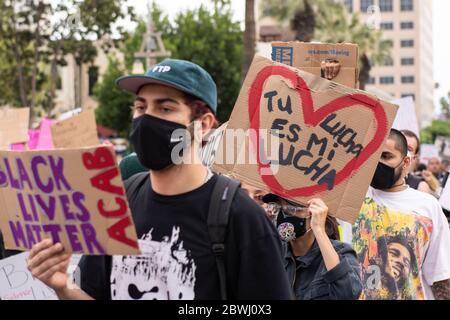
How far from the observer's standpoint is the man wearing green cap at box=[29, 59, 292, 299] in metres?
2.66

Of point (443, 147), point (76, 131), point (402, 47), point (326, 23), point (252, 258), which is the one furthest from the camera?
point (402, 47)

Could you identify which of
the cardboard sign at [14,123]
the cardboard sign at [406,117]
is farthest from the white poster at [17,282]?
the cardboard sign at [406,117]

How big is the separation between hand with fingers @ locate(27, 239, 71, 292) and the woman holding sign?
1.27m

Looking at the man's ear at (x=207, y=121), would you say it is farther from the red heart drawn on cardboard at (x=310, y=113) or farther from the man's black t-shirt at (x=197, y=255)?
the red heart drawn on cardboard at (x=310, y=113)

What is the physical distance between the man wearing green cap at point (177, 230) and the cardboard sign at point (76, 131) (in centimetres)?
390

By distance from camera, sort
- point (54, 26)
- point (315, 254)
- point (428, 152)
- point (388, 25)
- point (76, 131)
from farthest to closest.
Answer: point (388, 25)
point (54, 26)
point (428, 152)
point (76, 131)
point (315, 254)

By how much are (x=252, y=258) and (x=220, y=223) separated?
15 centimetres

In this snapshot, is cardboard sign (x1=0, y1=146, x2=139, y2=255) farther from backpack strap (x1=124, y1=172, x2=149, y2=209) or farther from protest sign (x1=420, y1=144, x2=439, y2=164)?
protest sign (x1=420, y1=144, x2=439, y2=164)

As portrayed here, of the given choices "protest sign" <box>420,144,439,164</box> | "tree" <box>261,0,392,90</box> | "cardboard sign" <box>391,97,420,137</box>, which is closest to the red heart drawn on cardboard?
"cardboard sign" <box>391,97,420,137</box>

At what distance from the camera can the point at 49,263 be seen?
→ 268 cm

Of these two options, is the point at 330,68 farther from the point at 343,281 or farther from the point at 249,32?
the point at 249,32

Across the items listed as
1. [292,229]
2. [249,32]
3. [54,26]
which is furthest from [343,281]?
[54,26]
